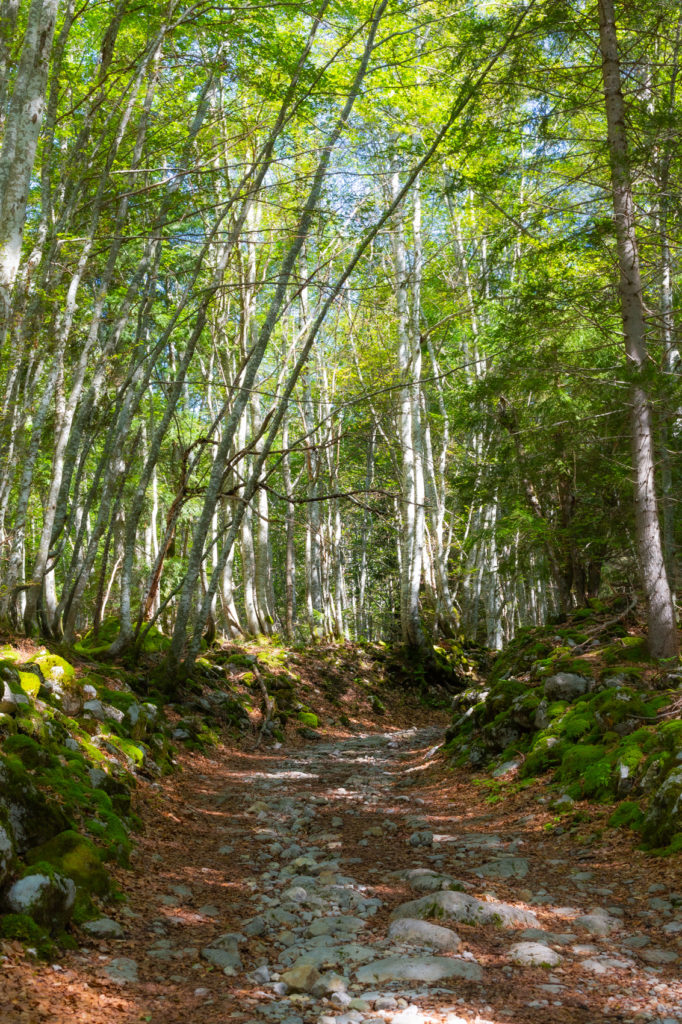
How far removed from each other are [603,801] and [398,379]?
37.8 feet

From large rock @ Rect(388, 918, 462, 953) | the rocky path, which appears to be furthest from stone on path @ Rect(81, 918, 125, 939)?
large rock @ Rect(388, 918, 462, 953)

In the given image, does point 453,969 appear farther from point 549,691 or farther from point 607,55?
point 607,55

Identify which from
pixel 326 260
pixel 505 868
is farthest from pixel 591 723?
pixel 326 260

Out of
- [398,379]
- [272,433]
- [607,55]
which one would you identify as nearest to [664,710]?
[272,433]

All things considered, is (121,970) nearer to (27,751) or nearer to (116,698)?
(27,751)

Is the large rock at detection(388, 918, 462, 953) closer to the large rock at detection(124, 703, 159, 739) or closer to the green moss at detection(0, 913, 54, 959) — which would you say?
the green moss at detection(0, 913, 54, 959)

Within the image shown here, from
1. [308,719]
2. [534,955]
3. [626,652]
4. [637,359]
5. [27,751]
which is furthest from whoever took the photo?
[308,719]

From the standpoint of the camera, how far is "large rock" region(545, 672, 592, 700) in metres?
7.01

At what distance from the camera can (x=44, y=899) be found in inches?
124

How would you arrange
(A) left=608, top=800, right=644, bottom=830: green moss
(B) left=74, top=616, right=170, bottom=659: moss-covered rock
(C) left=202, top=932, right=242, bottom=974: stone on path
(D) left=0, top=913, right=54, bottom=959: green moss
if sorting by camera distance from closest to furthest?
(D) left=0, top=913, right=54, bottom=959: green moss → (C) left=202, top=932, right=242, bottom=974: stone on path → (A) left=608, top=800, right=644, bottom=830: green moss → (B) left=74, top=616, right=170, bottom=659: moss-covered rock

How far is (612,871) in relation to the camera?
4.34 m

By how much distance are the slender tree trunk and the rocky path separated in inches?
99.4

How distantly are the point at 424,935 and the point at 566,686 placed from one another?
13.4 feet

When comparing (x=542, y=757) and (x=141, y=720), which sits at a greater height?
(x=141, y=720)
